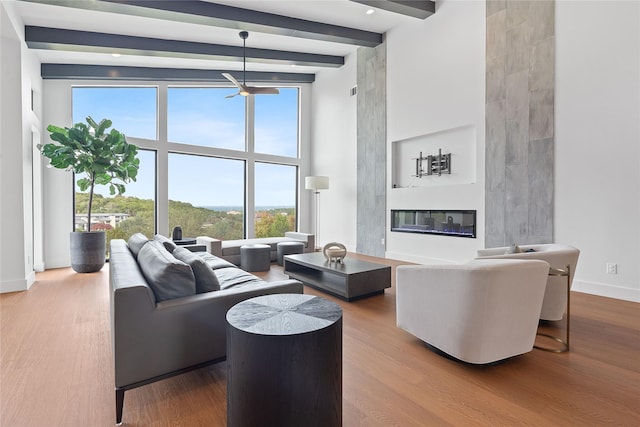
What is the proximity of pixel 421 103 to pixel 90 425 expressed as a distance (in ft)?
20.1

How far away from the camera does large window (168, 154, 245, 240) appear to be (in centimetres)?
701

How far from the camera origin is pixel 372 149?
23.1 feet

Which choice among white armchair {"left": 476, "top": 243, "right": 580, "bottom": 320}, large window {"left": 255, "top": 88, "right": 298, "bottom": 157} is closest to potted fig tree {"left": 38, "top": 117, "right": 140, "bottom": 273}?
large window {"left": 255, "top": 88, "right": 298, "bottom": 157}

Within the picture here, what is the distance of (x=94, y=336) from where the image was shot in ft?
9.12

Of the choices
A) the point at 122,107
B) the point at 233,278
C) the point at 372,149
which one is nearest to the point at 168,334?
the point at 233,278

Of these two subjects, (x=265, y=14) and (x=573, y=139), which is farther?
(x=265, y=14)

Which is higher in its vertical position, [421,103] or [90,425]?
[421,103]

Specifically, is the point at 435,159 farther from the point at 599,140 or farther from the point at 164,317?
the point at 164,317

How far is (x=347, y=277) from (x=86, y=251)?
176 inches

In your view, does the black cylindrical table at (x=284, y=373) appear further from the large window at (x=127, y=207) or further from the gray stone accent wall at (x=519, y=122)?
the large window at (x=127, y=207)

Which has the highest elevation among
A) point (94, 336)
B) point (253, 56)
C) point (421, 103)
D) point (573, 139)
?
point (253, 56)

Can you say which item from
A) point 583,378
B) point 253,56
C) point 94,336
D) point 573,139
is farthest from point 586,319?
point 253,56

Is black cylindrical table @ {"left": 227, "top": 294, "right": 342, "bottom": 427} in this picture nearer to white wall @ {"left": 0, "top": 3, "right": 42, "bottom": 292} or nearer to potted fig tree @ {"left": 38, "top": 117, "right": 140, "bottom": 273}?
white wall @ {"left": 0, "top": 3, "right": 42, "bottom": 292}

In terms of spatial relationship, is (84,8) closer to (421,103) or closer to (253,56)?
(253,56)
